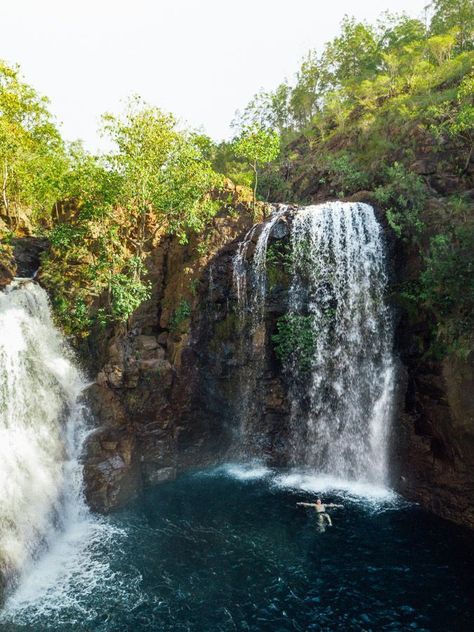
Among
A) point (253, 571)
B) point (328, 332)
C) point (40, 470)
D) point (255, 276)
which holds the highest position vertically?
point (255, 276)

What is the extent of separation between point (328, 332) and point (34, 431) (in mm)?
13822

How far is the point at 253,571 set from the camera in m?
13.1

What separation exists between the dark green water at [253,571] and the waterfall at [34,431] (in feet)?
3.05

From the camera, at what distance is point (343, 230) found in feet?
71.3

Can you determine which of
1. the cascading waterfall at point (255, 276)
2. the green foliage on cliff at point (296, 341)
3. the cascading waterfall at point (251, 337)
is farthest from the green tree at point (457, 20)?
the green foliage on cliff at point (296, 341)

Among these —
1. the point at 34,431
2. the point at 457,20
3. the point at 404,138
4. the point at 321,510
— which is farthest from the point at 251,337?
the point at 457,20

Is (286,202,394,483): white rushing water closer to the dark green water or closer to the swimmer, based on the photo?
the dark green water

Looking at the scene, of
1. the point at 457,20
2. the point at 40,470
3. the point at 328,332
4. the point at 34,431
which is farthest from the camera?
the point at 457,20

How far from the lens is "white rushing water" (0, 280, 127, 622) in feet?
42.3

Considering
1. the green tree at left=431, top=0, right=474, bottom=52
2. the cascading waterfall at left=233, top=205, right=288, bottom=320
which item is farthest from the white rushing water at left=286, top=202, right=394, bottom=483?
the green tree at left=431, top=0, right=474, bottom=52

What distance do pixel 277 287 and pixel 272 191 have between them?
19.4m

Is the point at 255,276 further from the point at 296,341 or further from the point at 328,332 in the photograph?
the point at 328,332

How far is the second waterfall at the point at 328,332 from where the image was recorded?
20.0 metres

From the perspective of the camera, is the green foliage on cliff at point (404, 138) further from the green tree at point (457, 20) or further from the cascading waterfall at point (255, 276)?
the cascading waterfall at point (255, 276)
